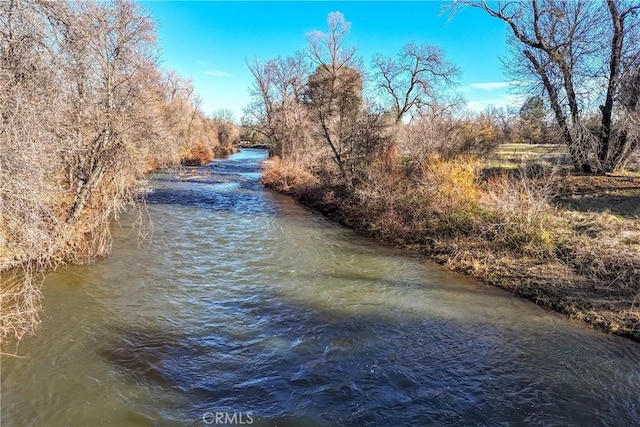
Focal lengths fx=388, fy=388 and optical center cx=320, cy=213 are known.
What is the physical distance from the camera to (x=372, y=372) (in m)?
6.55

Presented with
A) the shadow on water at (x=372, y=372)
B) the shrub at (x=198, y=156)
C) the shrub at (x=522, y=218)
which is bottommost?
the shadow on water at (x=372, y=372)

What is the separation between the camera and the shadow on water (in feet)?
18.5

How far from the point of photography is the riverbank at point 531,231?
30.7 feet

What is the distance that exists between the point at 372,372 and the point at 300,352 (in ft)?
4.44

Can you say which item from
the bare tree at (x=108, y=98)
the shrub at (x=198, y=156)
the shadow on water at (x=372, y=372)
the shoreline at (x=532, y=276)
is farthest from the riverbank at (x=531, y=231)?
the shrub at (x=198, y=156)

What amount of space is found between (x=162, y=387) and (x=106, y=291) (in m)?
4.27

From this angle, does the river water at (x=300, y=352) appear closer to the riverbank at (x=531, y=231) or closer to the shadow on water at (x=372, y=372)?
the shadow on water at (x=372, y=372)

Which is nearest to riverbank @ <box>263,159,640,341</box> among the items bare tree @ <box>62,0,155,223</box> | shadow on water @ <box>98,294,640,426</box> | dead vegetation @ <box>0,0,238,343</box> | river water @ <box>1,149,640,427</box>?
river water @ <box>1,149,640,427</box>

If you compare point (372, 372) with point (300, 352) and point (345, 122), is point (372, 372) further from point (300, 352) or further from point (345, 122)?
point (345, 122)

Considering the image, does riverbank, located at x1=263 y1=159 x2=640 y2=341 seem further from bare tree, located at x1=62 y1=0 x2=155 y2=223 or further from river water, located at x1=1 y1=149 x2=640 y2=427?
bare tree, located at x1=62 y1=0 x2=155 y2=223

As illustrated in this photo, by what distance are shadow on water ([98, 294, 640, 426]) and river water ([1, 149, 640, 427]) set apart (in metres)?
0.03

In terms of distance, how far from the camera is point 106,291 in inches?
363

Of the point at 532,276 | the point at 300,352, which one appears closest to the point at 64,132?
the point at 300,352

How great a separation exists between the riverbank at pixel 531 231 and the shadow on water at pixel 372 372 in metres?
1.99
